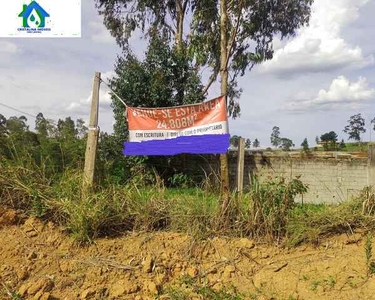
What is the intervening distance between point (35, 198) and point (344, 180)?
28.0 ft

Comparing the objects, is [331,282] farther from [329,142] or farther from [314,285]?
[329,142]

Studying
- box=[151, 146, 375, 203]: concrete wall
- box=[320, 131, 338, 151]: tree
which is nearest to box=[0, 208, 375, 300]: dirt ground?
box=[151, 146, 375, 203]: concrete wall

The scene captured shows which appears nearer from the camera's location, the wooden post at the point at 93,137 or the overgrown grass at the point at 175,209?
the overgrown grass at the point at 175,209

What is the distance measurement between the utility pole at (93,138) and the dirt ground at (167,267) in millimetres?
878

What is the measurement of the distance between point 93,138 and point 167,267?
211 cm

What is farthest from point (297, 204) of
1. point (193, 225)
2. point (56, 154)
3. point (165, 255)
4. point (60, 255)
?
point (56, 154)

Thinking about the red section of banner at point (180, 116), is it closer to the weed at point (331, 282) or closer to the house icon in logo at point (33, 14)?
the house icon in logo at point (33, 14)

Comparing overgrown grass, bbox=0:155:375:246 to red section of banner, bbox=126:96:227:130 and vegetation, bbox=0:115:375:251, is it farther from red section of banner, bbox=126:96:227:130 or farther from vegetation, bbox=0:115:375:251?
red section of banner, bbox=126:96:227:130

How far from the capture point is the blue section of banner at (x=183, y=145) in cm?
768

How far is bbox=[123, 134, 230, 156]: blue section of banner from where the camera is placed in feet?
25.2

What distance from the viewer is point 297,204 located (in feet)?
13.9

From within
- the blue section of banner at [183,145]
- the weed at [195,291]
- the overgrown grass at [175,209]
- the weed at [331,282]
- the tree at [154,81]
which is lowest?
the weed at [195,291]

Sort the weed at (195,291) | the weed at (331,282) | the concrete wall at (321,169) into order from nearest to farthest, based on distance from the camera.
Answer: the weed at (195,291) < the weed at (331,282) < the concrete wall at (321,169)

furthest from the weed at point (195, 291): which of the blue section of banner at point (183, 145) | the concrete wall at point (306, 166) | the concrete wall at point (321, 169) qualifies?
the concrete wall at point (321, 169)
